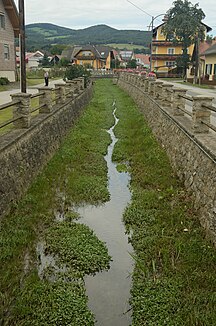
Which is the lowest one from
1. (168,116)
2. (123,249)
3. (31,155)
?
(123,249)

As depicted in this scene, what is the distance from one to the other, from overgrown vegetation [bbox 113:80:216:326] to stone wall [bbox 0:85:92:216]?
2638 mm

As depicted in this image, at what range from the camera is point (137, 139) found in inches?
607

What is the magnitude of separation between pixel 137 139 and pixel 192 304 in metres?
10.7

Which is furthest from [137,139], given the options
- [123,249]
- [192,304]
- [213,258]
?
[192,304]

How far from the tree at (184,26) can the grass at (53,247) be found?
150 ft

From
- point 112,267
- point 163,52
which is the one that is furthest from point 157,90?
point 163,52

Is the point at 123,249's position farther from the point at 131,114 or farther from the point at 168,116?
the point at 131,114

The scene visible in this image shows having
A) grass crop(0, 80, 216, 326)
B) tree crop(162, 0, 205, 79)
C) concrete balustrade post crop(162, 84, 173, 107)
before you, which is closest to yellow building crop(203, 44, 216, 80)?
tree crop(162, 0, 205, 79)

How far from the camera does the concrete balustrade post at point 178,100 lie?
38.8 feet

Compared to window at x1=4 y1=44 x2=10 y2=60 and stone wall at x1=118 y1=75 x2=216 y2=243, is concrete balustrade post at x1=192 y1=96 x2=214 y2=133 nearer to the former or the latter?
stone wall at x1=118 y1=75 x2=216 y2=243

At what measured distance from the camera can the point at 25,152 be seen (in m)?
9.30

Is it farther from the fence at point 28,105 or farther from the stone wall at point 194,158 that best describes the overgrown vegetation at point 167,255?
the fence at point 28,105

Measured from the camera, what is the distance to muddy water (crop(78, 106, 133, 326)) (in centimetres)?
534

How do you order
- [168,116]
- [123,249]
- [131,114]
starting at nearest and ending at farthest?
1. [123,249]
2. [168,116]
3. [131,114]
